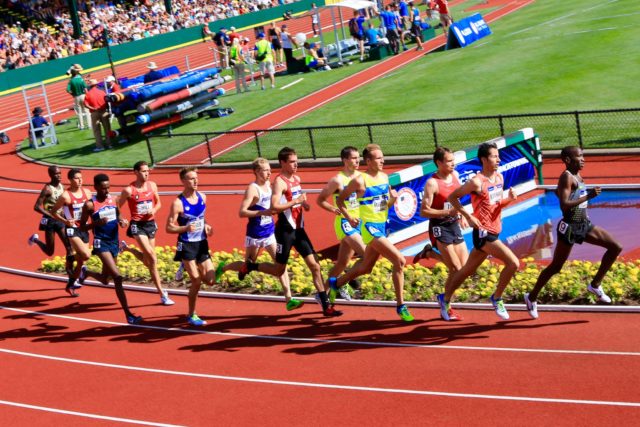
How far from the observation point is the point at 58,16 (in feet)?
194

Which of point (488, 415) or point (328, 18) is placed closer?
point (488, 415)

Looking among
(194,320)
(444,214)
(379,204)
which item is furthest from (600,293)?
(194,320)

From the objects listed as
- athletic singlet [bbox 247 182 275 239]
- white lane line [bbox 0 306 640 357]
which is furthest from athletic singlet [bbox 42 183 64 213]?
athletic singlet [bbox 247 182 275 239]

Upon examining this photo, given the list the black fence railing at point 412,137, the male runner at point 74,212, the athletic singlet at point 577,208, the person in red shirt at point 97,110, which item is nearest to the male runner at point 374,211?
the athletic singlet at point 577,208

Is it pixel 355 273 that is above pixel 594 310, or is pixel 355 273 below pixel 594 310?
above

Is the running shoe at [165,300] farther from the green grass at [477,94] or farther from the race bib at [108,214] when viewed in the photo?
the green grass at [477,94]

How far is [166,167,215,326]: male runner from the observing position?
1281 cm

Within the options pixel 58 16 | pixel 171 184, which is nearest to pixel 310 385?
pixel 171 184

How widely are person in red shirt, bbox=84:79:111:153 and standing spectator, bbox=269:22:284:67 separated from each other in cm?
1089

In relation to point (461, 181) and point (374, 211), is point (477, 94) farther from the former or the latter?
point (374, 211)

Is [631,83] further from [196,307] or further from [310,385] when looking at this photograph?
[310,385]

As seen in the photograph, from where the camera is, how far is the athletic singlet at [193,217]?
1291 centimetres

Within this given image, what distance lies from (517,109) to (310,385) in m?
17.3

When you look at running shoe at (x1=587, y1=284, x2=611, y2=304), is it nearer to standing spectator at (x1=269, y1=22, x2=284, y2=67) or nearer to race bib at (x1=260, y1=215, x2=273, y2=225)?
race bib at (x1=260, y1=215, x2=273, y2=225)
